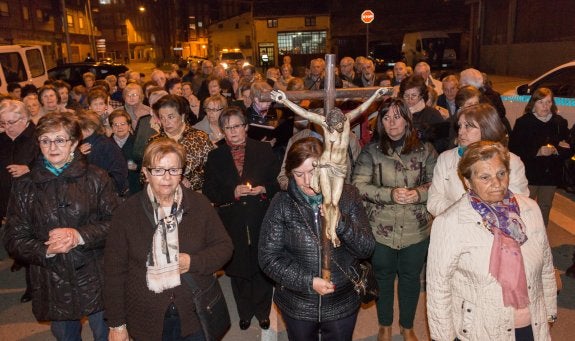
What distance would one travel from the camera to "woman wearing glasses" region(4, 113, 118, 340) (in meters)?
3.29

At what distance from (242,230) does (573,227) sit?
4.99 m

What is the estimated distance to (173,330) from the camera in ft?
9.97

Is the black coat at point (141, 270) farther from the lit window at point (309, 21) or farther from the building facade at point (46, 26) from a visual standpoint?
the lit window at point (309, 21)

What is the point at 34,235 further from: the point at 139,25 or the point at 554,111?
the point at 139,25

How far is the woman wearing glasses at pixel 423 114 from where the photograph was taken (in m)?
5.13

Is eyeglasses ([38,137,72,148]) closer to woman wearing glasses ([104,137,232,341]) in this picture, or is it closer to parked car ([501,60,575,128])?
woman wearing glasses ([104,137,232,341])

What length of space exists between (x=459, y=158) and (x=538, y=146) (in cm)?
268

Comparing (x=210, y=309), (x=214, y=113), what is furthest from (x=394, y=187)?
(x=214, y=113)

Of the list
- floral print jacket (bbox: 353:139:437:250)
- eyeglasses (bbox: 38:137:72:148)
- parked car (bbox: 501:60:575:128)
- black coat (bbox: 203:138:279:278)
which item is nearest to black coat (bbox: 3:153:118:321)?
eyeglasses (bbox: 38:137:72:148)

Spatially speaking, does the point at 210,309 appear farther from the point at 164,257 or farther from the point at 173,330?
the point at 164,257

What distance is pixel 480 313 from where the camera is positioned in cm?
268

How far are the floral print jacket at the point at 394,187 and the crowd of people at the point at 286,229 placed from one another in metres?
0.01

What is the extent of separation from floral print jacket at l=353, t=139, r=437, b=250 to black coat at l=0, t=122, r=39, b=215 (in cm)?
345

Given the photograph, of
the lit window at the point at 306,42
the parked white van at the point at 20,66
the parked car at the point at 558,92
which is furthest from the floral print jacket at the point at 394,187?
the lit window at the point at 306,42
